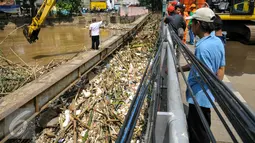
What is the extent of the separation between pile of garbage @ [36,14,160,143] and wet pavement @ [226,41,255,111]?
2913 mm

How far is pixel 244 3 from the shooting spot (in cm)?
1171

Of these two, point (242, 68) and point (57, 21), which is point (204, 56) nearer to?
point (242, 68)

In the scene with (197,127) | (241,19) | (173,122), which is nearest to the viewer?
(173,122)

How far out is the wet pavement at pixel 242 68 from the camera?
5.79 metres

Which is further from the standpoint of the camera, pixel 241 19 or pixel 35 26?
pixel 241 19

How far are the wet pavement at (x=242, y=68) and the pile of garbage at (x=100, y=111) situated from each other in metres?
2.91

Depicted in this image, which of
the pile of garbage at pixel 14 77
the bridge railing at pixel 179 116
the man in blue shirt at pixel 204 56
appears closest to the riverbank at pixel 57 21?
the pile of garbage at pixel 14 77

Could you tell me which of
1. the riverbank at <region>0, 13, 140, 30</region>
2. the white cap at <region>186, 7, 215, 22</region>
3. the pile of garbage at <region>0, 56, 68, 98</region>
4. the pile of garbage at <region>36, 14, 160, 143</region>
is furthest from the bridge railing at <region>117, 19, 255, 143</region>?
the riverbank at <region>0, 13, 140, 30</region>

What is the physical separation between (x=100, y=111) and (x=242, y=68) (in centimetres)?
577

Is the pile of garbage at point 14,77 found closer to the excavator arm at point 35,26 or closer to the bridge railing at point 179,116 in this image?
the bridge railing at point 179,116

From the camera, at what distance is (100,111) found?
527cm

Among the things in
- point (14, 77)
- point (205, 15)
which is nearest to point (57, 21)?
point (14, 77)

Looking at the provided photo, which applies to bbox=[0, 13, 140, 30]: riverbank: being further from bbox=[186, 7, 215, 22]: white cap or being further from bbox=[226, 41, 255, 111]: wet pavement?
bbox=[186, 7, 215, 22]: white cap

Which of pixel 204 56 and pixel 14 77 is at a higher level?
pixel 204 56
